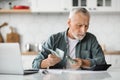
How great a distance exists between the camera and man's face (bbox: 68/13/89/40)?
2586 millimetres

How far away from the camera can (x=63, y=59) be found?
8.30 feet

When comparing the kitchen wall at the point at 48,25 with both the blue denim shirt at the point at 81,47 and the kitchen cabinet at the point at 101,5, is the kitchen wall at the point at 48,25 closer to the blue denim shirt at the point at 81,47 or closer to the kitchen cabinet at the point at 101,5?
the kitchen cabinet at the point at 101,5

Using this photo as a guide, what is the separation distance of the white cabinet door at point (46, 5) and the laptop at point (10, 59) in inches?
97.5

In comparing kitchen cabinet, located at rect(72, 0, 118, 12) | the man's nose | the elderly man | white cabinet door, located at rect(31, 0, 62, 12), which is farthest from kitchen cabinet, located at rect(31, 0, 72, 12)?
the man's nose

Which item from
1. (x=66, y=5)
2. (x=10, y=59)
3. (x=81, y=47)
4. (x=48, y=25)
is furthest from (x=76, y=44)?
(x=48, y=25)

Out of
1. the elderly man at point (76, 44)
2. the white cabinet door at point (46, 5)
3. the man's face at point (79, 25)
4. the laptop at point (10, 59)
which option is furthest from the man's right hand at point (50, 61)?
the white cabinet door at point (46, 5)

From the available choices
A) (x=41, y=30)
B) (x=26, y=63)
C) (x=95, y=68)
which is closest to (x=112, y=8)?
(x=41, y=30)

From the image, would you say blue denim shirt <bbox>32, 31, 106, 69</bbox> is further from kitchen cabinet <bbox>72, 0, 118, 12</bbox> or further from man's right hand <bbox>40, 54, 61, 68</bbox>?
kitchen cabinet <bbox>72, 0, 118, 12</bbox>

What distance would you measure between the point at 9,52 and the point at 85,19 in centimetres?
89

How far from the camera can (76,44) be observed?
105 inches

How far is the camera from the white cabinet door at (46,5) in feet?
14.5

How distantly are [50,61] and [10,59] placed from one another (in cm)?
42

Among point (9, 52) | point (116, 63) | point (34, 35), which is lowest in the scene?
point (116, 63)

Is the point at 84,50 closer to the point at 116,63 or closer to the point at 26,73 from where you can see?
the point at 26,73
